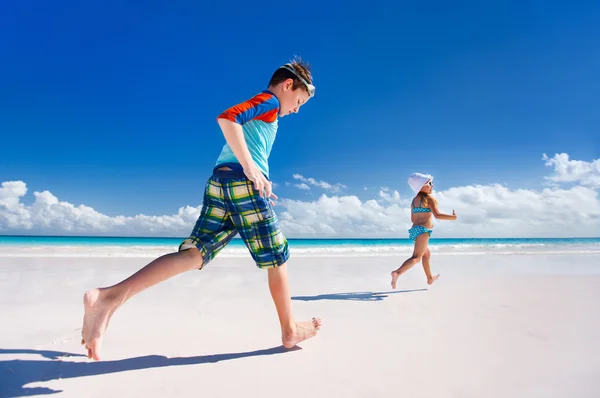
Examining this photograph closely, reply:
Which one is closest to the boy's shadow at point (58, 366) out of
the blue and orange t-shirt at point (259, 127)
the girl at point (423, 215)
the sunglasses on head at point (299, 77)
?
the blue and orange t-shirt at point (259, 127)

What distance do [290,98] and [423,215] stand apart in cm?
294

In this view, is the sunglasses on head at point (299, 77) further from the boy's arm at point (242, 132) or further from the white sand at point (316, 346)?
the white sand at point (316, 346)

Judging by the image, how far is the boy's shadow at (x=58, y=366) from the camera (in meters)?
1.52

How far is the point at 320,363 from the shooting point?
183cm

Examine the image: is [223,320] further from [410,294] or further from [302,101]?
[410,294]

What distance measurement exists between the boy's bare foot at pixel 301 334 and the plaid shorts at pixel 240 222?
1.41 feet

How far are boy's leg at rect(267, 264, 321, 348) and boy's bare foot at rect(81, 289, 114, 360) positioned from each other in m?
0.81

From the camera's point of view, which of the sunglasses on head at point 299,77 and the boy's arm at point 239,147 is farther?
the sunglasses on head at point 299,77

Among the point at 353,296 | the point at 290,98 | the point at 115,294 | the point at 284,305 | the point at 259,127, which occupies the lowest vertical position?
the point at 353,296

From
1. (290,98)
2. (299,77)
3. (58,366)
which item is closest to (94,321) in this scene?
(58,366)

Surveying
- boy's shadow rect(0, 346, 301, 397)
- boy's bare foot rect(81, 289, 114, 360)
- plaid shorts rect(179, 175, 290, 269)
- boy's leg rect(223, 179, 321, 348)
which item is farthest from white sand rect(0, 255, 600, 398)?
plaid shorts rect(179, 175, 290, 269)

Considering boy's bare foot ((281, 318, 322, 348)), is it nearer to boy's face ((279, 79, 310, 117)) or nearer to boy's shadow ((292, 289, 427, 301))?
boy's face ((279, 79, 310, 117))

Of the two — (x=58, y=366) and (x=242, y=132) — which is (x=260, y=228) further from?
(x=58, y=366)

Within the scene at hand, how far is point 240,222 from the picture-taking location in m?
1.88
